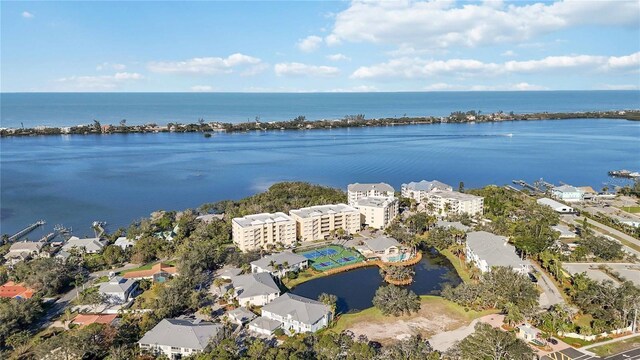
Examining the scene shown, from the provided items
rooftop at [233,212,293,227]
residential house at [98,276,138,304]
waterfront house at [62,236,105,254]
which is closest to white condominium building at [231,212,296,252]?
rooftop at [233,212,293,227]

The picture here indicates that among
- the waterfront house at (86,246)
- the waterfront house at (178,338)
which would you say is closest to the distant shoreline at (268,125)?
the waterfront house at (86,246)

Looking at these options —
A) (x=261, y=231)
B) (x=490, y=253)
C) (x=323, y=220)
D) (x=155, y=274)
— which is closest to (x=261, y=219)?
(x=261, y=231)

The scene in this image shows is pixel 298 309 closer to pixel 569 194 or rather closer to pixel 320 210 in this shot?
pixel 320 210

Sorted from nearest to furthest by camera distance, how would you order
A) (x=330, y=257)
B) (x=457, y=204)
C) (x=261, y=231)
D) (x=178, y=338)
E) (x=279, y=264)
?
(x=178, y=338), (x=279, y=264), (x=330, y=257), (x=261, y=231), (x=457, y=204)

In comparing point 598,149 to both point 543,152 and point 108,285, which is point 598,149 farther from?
point 108,285

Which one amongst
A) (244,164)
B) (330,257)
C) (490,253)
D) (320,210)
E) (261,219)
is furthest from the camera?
(244,164)

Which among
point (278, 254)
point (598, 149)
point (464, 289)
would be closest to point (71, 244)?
point (278, 254)
